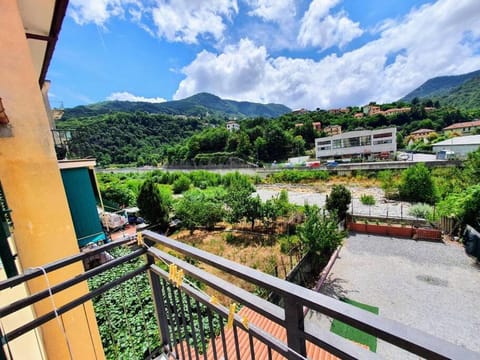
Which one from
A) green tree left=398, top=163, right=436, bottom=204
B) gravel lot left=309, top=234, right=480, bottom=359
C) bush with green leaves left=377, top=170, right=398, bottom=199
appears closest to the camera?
gravel lot left=309, top=234, right=480, bottom=359

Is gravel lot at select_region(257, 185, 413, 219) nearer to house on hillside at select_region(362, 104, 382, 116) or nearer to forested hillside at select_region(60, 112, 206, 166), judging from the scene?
forested hillside at select_region(60, 112, 206, 166)

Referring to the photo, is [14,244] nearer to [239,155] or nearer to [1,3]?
[1,3]

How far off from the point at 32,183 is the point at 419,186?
58.9 feet

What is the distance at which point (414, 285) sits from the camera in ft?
20.6

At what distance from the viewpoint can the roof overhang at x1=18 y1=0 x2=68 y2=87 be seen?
2.00m

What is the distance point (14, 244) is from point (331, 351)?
260 cm

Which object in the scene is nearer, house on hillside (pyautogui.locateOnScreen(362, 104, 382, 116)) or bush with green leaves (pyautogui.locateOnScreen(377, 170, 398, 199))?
bush with green leaves (pyautogui.locateOnScreen(377, 170, 398, 199))

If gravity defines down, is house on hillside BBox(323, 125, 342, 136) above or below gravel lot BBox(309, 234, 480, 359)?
above

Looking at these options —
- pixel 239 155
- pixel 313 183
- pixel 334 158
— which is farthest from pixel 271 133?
pixel 313 183

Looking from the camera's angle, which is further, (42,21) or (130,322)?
(130,322)

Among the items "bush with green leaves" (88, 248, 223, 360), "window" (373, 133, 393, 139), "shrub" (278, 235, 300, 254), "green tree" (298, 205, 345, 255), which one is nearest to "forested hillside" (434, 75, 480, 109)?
"window" (373, 133, 393, 139)

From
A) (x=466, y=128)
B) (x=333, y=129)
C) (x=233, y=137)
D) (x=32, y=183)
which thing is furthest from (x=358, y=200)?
(x=466, y=128)

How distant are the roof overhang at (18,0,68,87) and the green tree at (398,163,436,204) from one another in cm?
1770

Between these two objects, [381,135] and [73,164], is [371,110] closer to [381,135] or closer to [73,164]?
[381,135]
